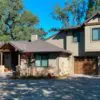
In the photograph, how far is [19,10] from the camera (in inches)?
2334

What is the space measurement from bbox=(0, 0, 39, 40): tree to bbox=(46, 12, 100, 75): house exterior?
18446 millimetres

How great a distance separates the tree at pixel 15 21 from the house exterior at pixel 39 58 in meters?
18.5

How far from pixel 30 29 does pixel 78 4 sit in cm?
1041

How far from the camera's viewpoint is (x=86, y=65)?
37656 millimetres

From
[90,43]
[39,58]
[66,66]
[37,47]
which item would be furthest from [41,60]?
[90,43]

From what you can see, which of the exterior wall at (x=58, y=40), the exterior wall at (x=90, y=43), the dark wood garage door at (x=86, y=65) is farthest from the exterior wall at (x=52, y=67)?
the exterior wall at (x=90, y=43)

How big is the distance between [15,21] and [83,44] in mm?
24143

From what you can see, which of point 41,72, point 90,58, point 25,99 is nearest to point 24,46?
point 41,72

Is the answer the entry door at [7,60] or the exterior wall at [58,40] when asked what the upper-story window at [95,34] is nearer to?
the exterior wall at [58,40]

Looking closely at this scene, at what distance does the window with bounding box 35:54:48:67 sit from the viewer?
1430 inches

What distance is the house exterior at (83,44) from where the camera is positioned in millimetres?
35531

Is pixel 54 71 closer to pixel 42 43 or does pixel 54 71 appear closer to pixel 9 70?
pixel 42 43

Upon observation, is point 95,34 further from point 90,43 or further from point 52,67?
point 52,67

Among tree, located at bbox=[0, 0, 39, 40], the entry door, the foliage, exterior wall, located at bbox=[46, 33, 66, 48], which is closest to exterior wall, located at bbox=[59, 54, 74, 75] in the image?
exterior wall, located at bbox=[46, 33, 66, 48]
